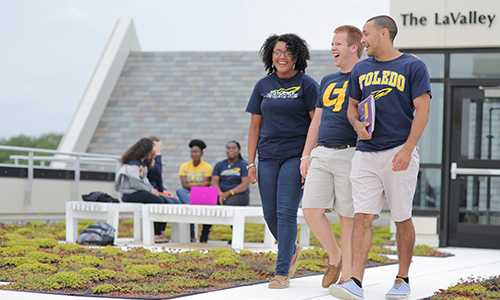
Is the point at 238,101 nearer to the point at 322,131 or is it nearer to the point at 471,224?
the point at 471,224

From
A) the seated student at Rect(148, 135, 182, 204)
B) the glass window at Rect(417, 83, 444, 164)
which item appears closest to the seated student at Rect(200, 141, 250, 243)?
the seated student at Rect(148, 135, 182, 204)

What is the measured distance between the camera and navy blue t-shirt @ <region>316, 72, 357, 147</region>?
166 inches

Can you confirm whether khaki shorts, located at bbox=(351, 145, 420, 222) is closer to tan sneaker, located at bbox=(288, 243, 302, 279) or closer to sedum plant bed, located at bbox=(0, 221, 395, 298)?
tan sneaker, located at bbox=(288, 243, 302, 279)

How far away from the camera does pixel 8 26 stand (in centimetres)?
5962

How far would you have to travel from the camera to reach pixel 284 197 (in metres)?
4.41

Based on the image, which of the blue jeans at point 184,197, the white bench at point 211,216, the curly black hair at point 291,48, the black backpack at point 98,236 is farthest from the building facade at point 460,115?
the curly black hair at point 291,48

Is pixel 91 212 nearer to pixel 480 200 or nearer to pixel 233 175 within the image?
pixel 233 175

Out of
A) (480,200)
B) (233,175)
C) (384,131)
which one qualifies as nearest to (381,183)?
(384,131)

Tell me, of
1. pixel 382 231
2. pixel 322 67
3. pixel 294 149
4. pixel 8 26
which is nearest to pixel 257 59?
pixel 322 67

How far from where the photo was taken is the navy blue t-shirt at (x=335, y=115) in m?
4.21

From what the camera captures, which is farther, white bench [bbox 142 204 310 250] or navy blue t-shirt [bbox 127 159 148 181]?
navy blue t-shirt [bbox 127 159 148 181]

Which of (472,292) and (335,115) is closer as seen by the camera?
(472,292)

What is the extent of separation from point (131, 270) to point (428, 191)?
5847 mm

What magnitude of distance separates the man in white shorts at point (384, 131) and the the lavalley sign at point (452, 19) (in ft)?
18.1
